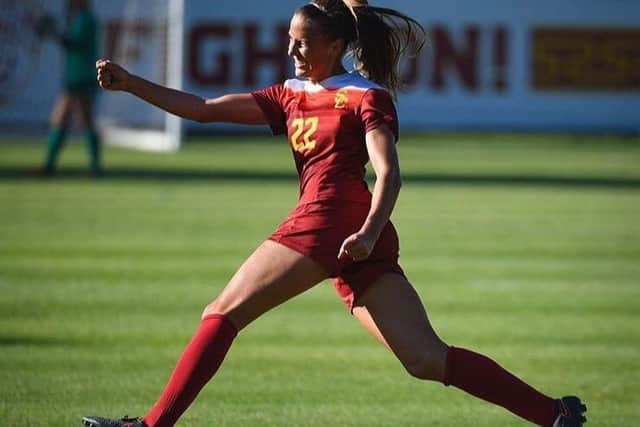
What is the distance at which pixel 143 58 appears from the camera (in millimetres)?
32406

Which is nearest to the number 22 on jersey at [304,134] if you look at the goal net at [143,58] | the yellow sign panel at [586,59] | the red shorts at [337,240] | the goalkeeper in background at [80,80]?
the red shorts at [337,240]

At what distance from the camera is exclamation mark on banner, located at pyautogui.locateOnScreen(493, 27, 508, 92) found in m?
37.3

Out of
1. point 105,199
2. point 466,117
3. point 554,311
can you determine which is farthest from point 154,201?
point 466,117

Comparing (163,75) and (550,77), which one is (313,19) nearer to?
(163,75)

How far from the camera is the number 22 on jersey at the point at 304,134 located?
6891mm

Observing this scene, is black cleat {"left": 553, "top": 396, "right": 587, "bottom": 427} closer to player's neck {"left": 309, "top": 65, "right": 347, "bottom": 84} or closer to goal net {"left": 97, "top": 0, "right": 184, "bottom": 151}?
player's neck {"left": 309, "top": 65, "right": 347, "bottom": 84}

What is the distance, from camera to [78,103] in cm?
2428

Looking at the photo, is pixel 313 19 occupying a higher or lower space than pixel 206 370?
higher

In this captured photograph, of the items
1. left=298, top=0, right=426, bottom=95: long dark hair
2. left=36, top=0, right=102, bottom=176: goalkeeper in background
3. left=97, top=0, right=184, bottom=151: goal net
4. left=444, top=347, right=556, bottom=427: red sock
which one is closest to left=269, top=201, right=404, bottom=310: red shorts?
left=444, top=347, right=556, bottom=427: red sock

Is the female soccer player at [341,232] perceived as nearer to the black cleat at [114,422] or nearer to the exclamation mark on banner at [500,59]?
the black cleat at [114,422]

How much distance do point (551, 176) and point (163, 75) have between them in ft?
30.6

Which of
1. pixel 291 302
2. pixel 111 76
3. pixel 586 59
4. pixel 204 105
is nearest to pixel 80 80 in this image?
pixel 291 302

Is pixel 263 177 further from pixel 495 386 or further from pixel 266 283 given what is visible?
pixel 266 283

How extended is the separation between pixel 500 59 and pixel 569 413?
101 ft
